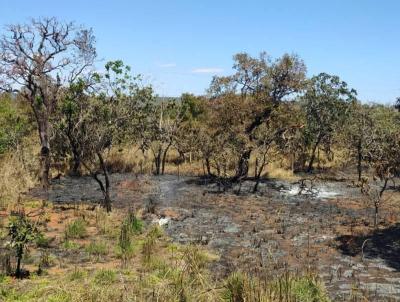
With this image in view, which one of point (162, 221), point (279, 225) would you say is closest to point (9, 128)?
point (162, 221)

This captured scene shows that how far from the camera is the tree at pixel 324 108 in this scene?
34.3m

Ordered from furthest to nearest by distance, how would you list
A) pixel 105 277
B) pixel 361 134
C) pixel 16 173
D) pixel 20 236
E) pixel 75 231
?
pixel 361 134 < pixel 16 173 < pixel 75 231 < pixel 20 236 < pixel 105 277

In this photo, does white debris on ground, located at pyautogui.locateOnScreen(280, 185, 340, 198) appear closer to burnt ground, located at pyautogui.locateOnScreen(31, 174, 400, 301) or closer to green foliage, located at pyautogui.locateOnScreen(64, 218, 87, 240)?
burnt ground, located at pyautogui.locateOnScreen(31, 174, 400, 301)

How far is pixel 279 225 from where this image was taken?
58.9 feet

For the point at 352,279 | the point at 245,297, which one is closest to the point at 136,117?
the point at 352,279

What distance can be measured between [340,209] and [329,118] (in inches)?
570

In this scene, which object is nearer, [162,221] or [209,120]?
[162,221]

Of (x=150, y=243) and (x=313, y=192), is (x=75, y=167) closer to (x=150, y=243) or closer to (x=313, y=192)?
(x=313, y=192)

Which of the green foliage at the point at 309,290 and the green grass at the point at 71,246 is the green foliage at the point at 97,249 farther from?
the green foliage at the point at 309,290

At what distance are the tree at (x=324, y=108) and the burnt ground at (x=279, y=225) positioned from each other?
20.1ft

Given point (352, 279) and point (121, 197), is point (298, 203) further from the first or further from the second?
point (352, 279)

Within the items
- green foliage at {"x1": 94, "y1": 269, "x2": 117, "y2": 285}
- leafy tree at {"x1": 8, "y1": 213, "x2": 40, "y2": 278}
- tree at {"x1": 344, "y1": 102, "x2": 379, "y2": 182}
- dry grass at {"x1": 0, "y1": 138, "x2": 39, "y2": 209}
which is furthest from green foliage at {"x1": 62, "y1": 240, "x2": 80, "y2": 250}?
tree at {"x1": 344, "y1": 102, "x2": 379, "y2": 182}

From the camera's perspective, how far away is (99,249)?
13.5m

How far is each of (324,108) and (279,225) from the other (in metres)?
18.6
